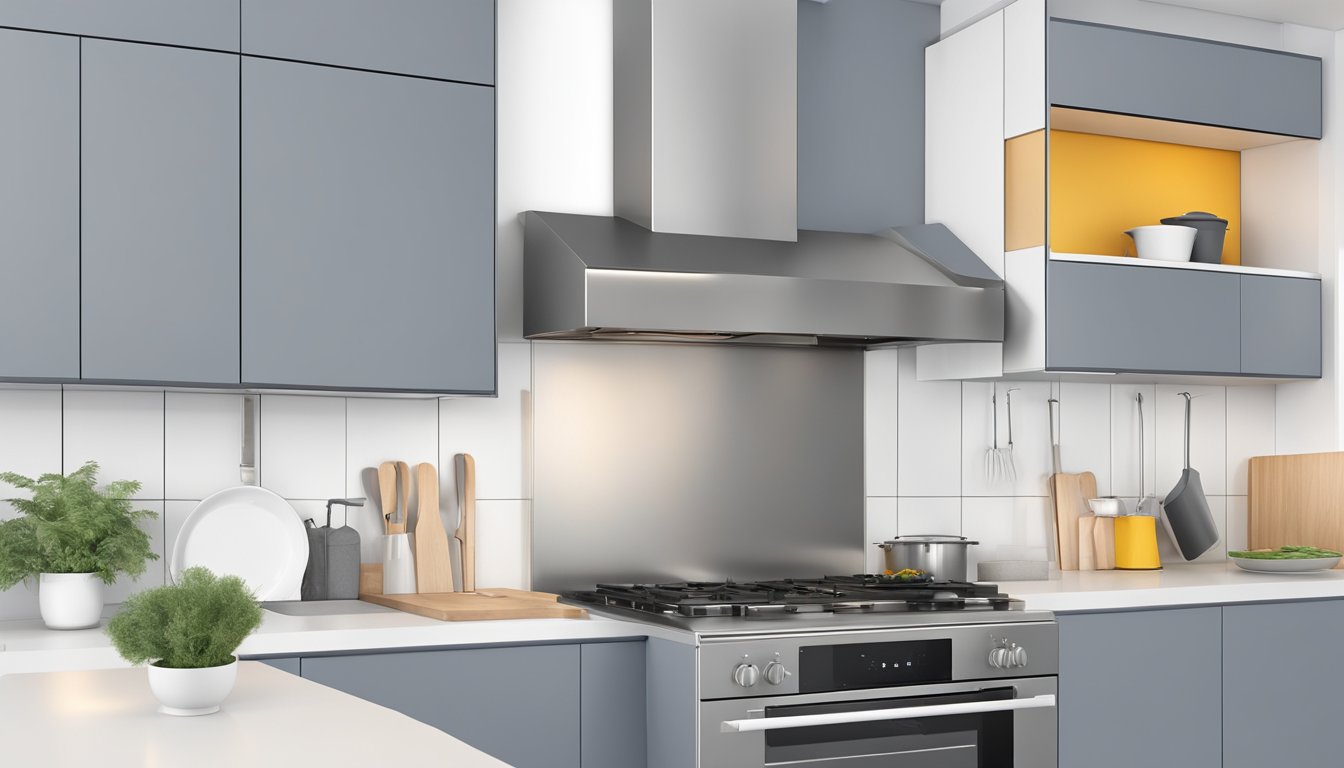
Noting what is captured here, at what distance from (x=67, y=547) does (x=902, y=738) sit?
1790mm

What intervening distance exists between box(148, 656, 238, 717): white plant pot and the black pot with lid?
311cm

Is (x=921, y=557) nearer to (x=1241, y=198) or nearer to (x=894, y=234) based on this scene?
(x=894, y=234)

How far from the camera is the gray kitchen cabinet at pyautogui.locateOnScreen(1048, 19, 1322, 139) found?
141 inches

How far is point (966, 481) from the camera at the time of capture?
390 cm

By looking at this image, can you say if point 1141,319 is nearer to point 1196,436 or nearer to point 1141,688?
point 1196,436

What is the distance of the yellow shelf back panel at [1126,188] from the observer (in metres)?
4.02

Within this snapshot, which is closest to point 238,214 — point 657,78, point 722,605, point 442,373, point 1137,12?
point 442,373

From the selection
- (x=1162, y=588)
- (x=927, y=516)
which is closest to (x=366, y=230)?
(x=927, y=516)

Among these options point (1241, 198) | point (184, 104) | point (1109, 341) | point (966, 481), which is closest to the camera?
point (184, 104)

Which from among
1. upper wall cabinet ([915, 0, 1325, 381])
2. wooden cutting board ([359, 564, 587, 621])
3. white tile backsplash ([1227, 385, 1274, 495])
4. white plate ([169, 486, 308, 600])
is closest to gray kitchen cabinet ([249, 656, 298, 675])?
wooden cutting board ([359, 564, 587, 621])

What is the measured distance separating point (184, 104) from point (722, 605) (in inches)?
60.2

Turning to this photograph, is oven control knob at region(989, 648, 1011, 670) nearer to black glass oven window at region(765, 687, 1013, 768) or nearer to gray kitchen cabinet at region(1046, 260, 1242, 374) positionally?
black glass oven window at region(765, 687, 1013, 768)

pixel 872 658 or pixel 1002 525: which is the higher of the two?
pixel 1002 525

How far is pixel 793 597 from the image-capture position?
122 inches
